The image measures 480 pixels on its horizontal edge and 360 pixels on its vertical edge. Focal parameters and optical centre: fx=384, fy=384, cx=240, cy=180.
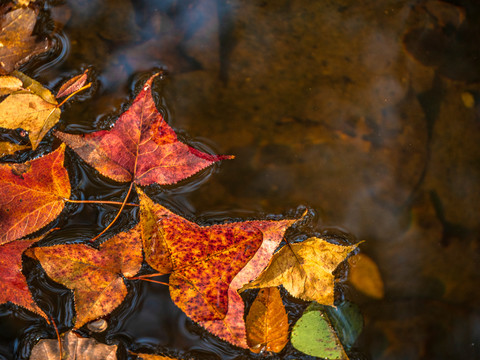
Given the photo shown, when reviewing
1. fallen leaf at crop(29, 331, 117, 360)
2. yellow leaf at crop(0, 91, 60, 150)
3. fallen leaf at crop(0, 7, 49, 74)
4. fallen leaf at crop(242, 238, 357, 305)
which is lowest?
fallen leaf at crop(29, 331, 117, 360)

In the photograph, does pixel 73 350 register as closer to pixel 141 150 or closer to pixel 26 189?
pixel 26 189

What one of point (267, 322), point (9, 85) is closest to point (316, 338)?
point (267, 322)

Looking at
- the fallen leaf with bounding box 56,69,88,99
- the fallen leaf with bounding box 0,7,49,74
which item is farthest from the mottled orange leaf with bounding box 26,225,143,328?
the fallen leaf with bounding box 0,7,49,74

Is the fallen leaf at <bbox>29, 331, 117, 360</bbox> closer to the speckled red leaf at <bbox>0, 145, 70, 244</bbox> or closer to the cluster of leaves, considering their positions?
the cluster of leaves

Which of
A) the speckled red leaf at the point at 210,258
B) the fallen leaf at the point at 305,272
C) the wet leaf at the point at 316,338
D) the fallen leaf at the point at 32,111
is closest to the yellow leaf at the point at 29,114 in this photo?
the fallen leaf at the point at 32,111

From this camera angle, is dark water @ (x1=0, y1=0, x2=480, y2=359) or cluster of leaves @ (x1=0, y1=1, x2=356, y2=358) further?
dark water @ (x1=0, y1=0, x2=480, y2=359)

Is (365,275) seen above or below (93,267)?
below

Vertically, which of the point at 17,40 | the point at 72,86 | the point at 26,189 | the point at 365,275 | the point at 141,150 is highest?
the point at 17,40
